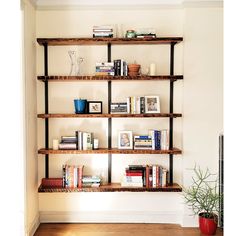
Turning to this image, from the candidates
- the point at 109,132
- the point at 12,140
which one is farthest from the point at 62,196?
the point at 12,140

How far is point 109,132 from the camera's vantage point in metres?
3.73

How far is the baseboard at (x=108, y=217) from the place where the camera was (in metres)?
3.73

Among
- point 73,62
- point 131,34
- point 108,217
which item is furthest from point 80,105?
point 108,217

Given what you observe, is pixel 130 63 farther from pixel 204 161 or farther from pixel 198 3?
pixel 204 161

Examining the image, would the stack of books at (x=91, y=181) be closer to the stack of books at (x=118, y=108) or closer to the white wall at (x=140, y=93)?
the white wall at (x=140, y=93)

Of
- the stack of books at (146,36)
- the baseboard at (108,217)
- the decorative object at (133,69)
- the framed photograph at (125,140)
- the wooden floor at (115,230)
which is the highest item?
the stack of books at (146,36)

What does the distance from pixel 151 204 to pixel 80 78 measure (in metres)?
1.76

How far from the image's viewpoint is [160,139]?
3582mm

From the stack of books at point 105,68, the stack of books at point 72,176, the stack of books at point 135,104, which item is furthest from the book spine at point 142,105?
the stack of books at point 72,176

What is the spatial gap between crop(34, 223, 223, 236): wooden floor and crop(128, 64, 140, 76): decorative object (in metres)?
1.80

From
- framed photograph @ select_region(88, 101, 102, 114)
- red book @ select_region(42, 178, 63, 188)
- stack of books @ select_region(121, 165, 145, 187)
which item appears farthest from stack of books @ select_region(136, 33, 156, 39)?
red book @ select_region(42, 178, 63, 188)

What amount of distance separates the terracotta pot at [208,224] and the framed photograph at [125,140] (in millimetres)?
1136

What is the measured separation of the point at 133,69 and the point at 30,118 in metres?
1.29
